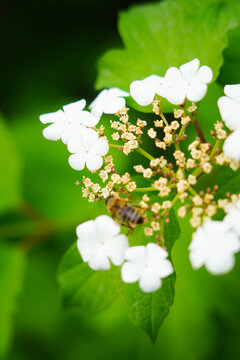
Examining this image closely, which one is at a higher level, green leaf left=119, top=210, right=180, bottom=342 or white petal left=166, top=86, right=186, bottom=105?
white petal left=166, top=86, right=186, bottom=105

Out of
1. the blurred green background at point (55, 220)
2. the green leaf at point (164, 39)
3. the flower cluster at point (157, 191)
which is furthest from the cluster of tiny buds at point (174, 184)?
the blurred green background at point (55, 220)

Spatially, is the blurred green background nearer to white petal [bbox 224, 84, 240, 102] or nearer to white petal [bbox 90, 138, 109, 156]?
white petal [bbox 224, 84, 240, 102]

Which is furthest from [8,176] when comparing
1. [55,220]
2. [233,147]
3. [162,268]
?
[233,147]

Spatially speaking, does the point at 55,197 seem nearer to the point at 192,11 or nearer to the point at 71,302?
the point at 71,302

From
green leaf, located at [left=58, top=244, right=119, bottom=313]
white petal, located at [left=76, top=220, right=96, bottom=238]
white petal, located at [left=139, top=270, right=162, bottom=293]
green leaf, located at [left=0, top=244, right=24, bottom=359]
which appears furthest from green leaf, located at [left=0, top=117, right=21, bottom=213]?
white petal, located at [left=139, top=270, right=162, bottom=293]

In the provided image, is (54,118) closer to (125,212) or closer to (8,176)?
(125,212)
